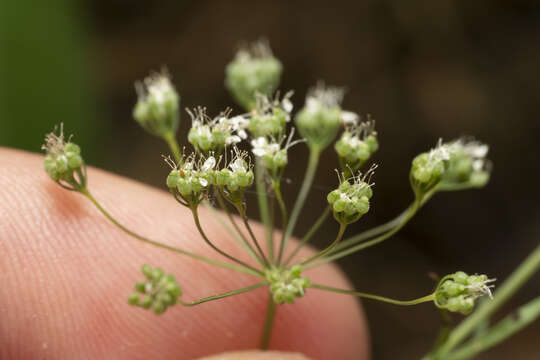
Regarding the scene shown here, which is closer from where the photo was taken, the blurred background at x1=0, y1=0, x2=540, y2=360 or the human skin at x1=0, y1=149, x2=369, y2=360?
the human skin at x1=0, y1=149, x2=369, y2=360

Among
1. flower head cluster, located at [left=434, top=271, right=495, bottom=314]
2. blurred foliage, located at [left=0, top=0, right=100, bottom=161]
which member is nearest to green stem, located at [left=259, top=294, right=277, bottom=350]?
flower head cluster, located at [left=434, top=271, right=495, bottom=314]

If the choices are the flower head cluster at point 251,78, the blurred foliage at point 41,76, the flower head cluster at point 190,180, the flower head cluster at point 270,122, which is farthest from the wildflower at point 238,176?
the blurred foliage at point 41,76

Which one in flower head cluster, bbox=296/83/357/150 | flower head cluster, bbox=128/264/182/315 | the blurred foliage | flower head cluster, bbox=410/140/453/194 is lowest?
flower head cluster, bbox=128/264/182/315

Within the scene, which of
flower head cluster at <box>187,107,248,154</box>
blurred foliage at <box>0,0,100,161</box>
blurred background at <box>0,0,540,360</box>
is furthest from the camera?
blurred background at <box>0,0,540,360</box>

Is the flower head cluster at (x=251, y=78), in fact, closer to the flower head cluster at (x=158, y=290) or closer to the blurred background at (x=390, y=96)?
the flower head cluster at (x=158, y=290)

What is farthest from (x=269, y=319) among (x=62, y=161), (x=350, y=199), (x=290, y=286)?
(x=62, y=161)

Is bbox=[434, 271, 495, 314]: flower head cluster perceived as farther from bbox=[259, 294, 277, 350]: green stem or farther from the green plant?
bbox=[259, 294, 277, 350]: green stem

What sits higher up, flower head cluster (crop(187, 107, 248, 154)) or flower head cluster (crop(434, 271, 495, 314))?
flower head cluster (crop(187, 107, 248, 154))
